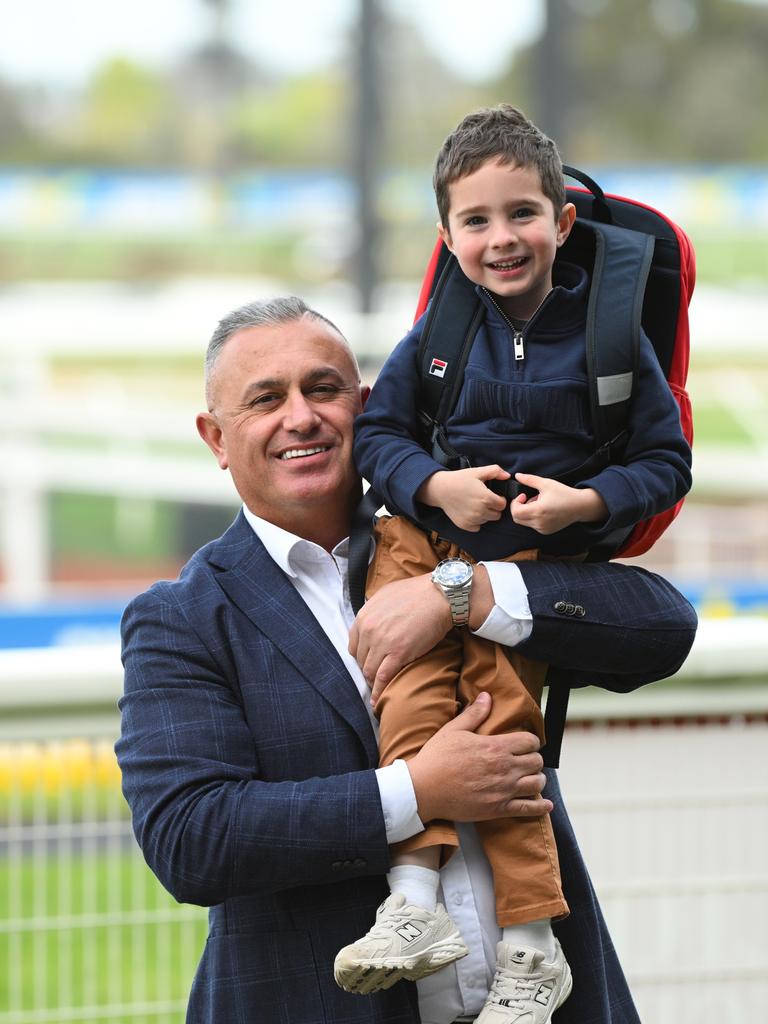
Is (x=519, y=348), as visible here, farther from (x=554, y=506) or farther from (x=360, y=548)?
(x=360, y=548)

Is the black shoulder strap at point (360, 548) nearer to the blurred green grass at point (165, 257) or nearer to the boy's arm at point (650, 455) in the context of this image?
the boy's arm at point (650, 455)

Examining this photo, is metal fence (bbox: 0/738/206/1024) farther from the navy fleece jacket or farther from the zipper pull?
the zipper pull

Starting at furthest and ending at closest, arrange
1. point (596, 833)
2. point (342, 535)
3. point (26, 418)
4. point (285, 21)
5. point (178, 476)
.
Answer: point (285, 21), point (178, 476), point (26, 418), point (596, 833), point (342, 535)

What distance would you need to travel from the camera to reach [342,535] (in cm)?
207

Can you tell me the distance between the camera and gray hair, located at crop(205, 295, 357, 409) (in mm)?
2023

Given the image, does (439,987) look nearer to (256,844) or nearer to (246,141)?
(256,844)

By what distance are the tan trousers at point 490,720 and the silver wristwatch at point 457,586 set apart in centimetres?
7

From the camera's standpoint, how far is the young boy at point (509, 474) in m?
1.77

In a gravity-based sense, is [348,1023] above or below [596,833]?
below

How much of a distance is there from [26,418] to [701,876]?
21.8 ft

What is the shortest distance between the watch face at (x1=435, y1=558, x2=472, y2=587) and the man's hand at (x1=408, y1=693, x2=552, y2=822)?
0.16 m

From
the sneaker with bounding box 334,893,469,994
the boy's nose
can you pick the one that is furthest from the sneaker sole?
the boy's nose

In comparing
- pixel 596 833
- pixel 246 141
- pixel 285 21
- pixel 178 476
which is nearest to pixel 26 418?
pixel 178 476

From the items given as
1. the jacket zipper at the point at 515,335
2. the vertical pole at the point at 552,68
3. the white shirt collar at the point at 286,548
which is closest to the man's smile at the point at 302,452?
the white shirt collar at the point at 286,548
